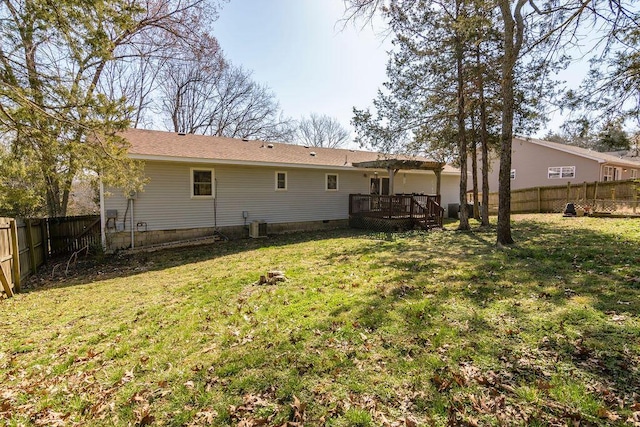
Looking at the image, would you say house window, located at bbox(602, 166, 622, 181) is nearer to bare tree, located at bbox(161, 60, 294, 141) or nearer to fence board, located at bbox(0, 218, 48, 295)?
bare tree, located at bbox(161, 60, 294, 141)

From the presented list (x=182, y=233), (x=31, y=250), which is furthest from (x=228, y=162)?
(x=31, y=250)

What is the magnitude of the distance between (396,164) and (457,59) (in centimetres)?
429

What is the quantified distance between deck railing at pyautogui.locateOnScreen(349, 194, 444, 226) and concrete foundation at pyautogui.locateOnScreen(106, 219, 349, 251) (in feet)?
7.56

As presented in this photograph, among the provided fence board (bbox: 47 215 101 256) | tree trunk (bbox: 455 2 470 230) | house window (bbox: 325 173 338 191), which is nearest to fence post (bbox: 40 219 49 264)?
fence board (bbox: 47 215 101 256)

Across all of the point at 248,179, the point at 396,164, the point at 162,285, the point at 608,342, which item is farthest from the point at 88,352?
the point at 396,164

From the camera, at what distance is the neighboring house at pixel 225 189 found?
10.3 m

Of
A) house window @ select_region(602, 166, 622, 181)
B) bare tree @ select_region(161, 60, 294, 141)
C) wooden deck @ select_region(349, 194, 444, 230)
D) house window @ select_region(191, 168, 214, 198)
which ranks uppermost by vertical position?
bare tree @ select_region(161, 60, 294, 141)

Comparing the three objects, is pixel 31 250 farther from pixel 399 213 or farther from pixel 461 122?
pixel 461 122

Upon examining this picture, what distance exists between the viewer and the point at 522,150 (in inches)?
955

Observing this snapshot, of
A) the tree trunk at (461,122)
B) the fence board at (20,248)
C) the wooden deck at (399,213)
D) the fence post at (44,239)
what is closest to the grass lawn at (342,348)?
the fence board at (20,248)

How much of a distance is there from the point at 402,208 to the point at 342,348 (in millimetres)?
10617

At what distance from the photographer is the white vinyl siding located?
1048 centimetres

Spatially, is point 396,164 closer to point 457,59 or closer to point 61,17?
point 457,59

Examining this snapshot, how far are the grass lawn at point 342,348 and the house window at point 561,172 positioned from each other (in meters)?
18.6
